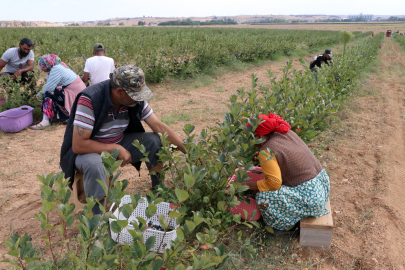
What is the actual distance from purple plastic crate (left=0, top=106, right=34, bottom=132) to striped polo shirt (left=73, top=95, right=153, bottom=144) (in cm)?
274

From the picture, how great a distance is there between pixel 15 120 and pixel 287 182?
4221 millimetres

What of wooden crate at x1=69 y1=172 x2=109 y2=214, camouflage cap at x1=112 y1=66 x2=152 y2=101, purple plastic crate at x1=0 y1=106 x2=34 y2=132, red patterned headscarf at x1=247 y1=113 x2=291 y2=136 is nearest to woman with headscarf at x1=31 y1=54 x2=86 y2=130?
purple plastic crate at x1=0 y1=106 x2=34 y2=132

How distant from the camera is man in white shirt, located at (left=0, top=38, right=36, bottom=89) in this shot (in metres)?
5.38

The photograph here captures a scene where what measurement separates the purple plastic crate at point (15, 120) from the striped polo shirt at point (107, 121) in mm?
2745

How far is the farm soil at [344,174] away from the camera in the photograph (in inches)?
94.8

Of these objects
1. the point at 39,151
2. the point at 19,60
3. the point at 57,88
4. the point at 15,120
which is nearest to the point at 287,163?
the point at 39,151

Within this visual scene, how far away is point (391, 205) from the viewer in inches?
→ 119

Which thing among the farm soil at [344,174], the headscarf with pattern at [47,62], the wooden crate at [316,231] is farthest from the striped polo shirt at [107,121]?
the headscarf with pattern at [47,62]

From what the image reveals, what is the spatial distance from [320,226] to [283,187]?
0.41 metres

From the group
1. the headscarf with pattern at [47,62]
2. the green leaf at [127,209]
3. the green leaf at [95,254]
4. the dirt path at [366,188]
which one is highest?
the headscarf with pattern at [47,62]

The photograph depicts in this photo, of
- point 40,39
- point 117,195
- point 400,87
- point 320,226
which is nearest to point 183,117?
point 320,226

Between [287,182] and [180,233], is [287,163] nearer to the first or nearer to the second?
[287,182]

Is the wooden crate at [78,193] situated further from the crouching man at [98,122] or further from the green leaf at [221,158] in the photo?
the green leaf at [221,158]

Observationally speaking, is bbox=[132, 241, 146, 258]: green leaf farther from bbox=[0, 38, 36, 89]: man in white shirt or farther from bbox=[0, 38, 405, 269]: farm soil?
bbox=[0, 38, 36, 89]: man in white shirt
